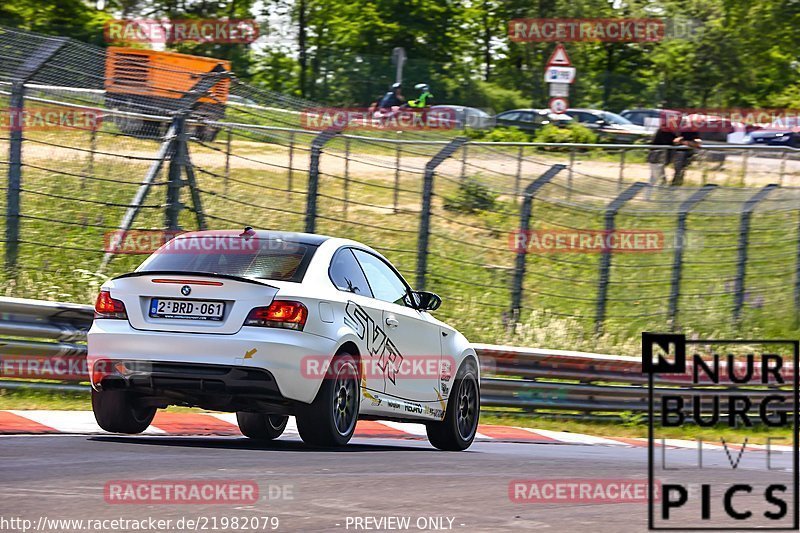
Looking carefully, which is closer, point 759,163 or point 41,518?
point 41,518

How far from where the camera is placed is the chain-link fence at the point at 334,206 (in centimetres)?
1325

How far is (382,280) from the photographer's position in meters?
9.85

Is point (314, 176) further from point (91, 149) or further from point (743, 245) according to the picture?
point (743, 245)

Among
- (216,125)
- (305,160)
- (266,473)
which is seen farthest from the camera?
(305,160)

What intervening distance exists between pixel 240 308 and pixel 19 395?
3854mm

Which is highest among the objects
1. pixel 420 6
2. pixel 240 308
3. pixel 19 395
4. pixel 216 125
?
pixel 420 6

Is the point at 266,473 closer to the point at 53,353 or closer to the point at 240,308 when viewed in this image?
the point at 240,308

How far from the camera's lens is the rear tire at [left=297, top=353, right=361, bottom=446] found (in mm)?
8594

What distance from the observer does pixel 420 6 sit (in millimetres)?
52094

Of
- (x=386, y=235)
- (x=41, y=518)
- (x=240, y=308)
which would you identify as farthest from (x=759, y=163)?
(x=41, y=518)
